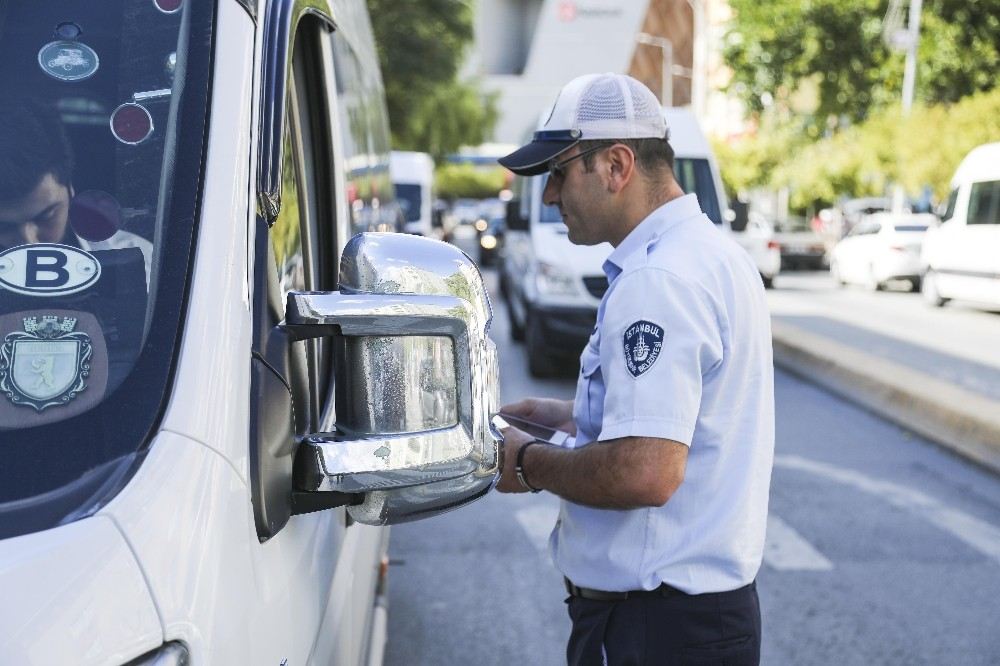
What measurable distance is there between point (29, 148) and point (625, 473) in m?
1.09

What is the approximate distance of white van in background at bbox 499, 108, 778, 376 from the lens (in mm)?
10531

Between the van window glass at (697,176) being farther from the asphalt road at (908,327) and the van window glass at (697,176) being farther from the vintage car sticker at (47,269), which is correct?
the vintage car sticker at (47,269)

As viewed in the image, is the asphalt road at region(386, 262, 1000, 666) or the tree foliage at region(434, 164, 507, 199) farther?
the tree foliage at region(434, 164, 507, 199)

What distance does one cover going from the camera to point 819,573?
5.69m

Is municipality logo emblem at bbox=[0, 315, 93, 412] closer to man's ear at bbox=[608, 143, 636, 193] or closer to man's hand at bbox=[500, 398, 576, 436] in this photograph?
man's ear at bbox=[608, 143, 636, 193]

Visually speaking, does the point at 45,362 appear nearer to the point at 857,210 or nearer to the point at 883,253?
the point at 883,253

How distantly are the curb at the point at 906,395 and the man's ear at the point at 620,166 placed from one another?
6.34 metres

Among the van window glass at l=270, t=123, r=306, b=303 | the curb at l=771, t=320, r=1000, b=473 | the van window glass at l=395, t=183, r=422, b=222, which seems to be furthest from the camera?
the van window glass at l=395, t=183, r=422, b=222

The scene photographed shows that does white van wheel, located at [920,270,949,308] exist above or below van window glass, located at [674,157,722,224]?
below

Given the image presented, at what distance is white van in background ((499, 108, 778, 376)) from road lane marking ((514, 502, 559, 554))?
9.31ft

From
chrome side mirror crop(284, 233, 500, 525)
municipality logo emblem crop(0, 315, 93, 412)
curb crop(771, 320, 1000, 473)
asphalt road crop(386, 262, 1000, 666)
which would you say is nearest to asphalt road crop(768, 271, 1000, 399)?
curb crop(771, 320, 1000, 473)

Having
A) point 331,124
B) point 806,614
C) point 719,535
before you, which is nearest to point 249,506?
point 719,535

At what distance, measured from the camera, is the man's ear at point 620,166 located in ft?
7.54

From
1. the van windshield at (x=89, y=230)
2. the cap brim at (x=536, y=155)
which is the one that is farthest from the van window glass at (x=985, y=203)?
the van windshield at (x=89, y=230)
